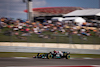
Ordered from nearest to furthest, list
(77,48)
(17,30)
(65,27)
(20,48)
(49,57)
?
(49,57) → (20,48) → (77,48) → (17,30) → (65,27)

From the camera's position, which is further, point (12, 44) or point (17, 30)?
point (17, 30)

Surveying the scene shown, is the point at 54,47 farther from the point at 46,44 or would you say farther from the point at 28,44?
the point at 28,44

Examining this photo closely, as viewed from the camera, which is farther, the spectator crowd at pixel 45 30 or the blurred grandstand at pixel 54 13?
the blurred grandstand at pixel 54 13

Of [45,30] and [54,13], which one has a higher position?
[54,13]

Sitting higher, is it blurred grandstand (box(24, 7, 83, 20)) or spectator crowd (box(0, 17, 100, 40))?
blurred grandstand (box(24, 7, 83, 20))

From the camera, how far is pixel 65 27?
15086 millimetres

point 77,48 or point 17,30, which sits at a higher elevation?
point 17,30

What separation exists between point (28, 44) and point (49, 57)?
4.85m

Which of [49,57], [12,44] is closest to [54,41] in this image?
[12,44]

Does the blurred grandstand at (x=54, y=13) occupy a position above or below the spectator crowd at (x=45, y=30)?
above

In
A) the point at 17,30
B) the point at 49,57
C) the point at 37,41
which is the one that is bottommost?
the point at 49,57

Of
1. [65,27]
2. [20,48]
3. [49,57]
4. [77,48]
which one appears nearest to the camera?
[49,57]

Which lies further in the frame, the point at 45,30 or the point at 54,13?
the point at 54,13

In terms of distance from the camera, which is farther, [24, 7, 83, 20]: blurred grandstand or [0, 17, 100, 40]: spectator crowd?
[24, 7, 83, 20]: blurred grandstand
